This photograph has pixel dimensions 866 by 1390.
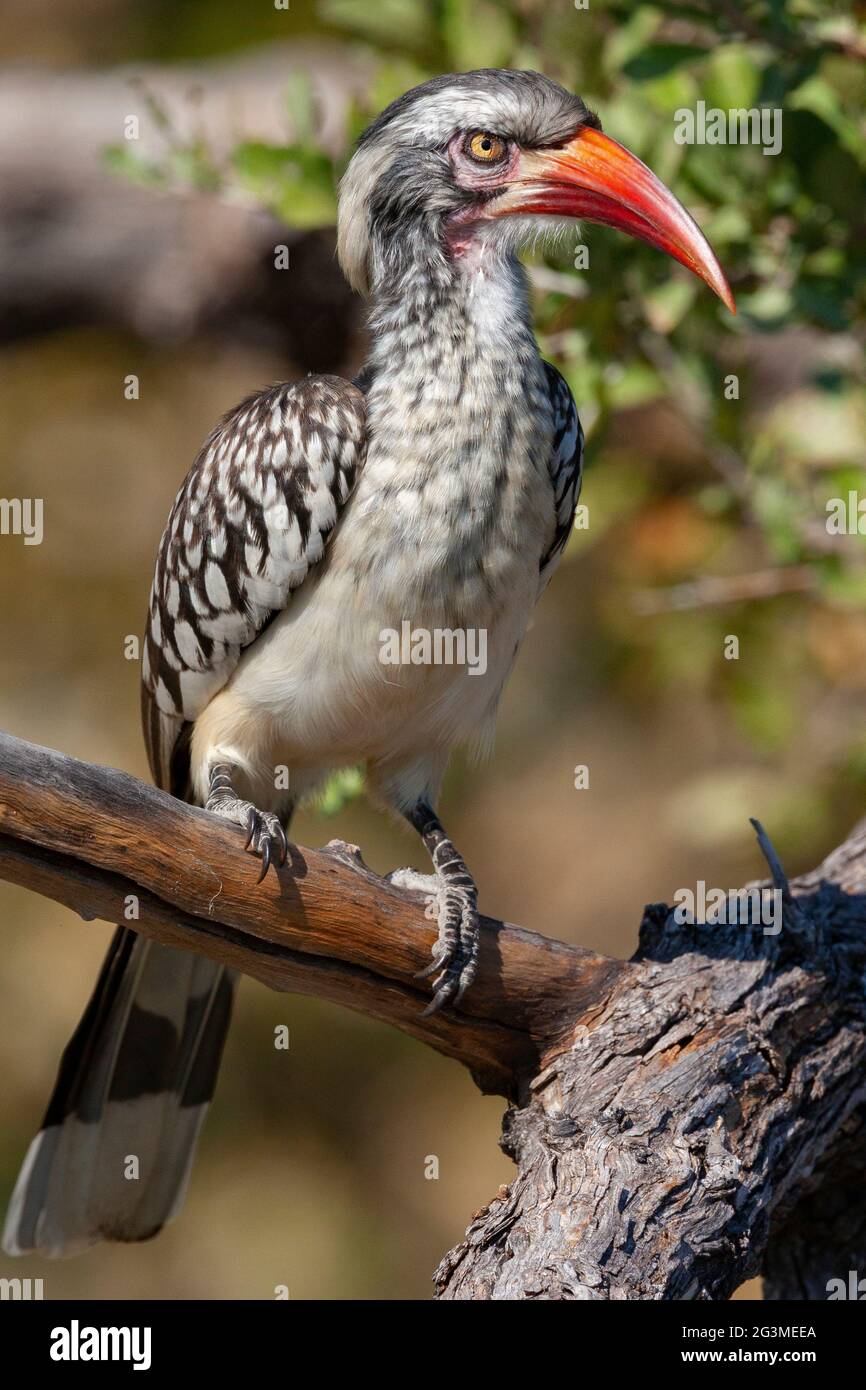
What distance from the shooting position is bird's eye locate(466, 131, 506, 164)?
3236mm

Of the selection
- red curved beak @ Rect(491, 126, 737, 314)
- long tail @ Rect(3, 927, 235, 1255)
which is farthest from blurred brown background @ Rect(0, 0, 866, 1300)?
long tail @ Rect(3, 927, 235, 1255)

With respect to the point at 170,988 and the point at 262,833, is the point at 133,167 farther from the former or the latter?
the point at 170,988

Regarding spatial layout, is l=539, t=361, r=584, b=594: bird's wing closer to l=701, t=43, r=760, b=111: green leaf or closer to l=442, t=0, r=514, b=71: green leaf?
l=701, t=43, r=760, b=111: green leaf

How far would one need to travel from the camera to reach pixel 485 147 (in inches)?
128

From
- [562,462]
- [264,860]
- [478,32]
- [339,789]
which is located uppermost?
[478,32]

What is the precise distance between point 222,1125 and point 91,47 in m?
6.01

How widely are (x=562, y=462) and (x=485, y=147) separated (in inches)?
28.1

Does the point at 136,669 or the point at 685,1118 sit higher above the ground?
the point at 136,669

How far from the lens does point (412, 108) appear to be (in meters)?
3.29

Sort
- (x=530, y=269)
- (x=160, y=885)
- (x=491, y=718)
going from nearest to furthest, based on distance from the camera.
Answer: (x=160, y=885) → (x=491, y=718) → (x=530, y=269)

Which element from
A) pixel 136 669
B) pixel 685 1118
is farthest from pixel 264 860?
pixel 136 669
